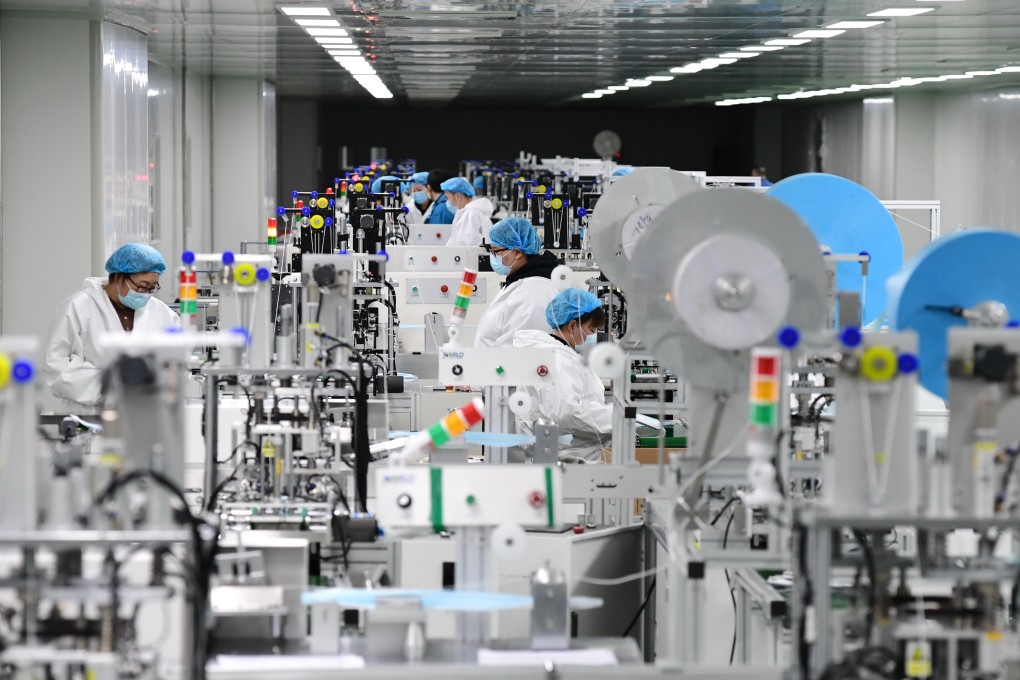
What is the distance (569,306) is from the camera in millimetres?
4848

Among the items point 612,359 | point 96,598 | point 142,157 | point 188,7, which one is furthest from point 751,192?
point 142,157

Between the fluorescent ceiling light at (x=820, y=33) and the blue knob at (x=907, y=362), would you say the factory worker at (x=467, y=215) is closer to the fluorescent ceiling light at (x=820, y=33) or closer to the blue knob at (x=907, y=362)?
the fluorescent ceiling light at (x=820, y=33)

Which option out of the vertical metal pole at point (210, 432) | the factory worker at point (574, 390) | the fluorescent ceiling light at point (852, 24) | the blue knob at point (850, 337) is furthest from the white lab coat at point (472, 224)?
the blue knob at point (850, 337)

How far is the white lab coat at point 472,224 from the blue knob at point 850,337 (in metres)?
6.81

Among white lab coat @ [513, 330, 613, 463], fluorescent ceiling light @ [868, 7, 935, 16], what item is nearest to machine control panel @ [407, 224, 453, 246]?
fluorescent ceiling light @ [868, 7, 935, 16]

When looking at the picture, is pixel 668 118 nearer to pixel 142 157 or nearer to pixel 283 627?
pixel 142 157

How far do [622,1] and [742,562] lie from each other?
4334 mm

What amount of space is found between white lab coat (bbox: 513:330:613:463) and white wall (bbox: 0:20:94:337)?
10.5 feet

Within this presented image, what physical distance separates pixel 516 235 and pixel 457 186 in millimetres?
3849

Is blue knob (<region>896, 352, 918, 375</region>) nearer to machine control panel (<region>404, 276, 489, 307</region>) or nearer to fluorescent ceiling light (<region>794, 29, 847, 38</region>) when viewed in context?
machine control panel (<region>404, 276, 489, 307</region>)

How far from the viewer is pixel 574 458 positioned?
4.52 m

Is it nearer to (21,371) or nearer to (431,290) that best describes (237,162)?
(431,290)

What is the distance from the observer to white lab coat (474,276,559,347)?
5.49 m

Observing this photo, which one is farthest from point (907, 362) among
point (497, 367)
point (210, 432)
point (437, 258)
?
point (437, 258)
